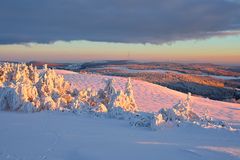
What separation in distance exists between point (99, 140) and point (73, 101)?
7160 millimetres

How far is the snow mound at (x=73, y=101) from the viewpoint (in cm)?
1436

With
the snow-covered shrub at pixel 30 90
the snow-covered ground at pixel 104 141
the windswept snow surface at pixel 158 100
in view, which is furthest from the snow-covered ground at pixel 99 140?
the windswept snow surface at pixel 158 100

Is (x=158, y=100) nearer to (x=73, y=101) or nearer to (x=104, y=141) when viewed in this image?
(x=73, y=101)

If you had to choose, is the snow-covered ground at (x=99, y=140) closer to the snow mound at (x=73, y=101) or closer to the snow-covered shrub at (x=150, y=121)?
the snow-covered shrub at (x=150, y=121)

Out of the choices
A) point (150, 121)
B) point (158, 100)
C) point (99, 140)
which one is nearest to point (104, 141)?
point (99, 140)

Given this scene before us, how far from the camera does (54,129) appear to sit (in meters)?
12.8

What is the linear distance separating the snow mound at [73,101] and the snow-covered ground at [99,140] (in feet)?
1.79

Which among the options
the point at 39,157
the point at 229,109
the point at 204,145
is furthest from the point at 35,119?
the point at 229,109

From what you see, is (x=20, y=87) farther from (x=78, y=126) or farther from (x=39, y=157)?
(x=39, y=157)

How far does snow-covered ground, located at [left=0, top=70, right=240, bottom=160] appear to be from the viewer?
373 inches

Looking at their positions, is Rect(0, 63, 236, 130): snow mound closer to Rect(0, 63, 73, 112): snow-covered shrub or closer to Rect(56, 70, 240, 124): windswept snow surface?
Rect(0, 63, 73, 112): snow-covered shrub

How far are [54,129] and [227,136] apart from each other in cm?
567

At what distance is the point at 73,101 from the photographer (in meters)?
18.0

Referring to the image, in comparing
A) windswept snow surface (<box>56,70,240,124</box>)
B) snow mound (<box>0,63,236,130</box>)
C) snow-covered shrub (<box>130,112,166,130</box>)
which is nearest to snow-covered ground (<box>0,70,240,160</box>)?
snow-covered shrub (<box>130,112,166,130</box>)
